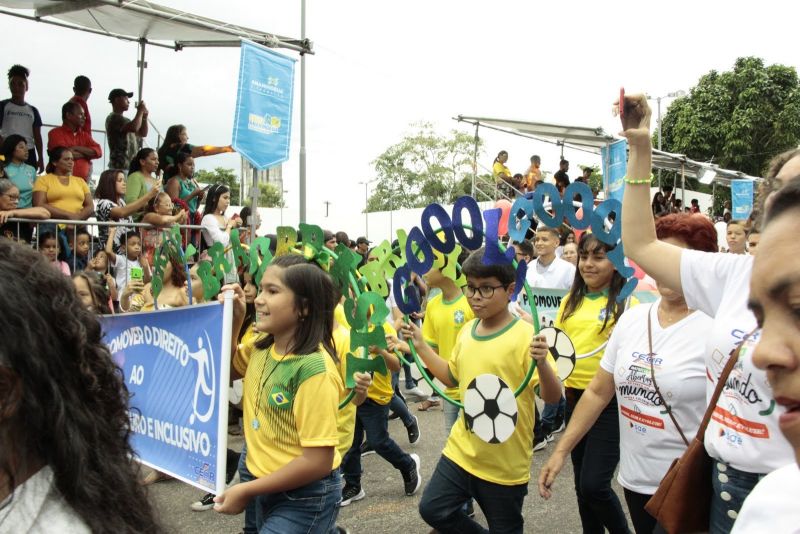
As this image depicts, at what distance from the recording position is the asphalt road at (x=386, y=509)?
4.24m

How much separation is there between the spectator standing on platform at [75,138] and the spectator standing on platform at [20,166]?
706 millimetres

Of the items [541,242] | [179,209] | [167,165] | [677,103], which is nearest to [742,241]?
[541,242]

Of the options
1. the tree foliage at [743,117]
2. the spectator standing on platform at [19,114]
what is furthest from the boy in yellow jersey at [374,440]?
the tree foliage at [743,117]

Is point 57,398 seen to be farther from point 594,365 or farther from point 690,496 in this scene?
point 594,365

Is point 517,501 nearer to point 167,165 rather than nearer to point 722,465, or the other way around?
point 722,465

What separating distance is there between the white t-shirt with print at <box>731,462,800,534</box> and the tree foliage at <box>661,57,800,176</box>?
31254 millimetres

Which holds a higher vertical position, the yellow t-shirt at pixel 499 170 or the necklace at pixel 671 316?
the yellow t-shirt at pixel 499 170

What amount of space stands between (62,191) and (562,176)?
7.94 m

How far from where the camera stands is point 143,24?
25.7 feet

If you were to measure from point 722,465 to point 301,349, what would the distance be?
1.49 meters

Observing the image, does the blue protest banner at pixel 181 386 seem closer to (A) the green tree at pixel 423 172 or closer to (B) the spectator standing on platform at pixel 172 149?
(B) the spectator standing on platform at pixel 172 149

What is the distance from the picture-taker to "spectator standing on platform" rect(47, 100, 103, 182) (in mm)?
7355

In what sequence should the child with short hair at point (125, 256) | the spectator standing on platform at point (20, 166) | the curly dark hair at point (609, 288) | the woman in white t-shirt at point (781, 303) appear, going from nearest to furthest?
the woman in white t-shirt at point (781, 303)
the curly dark hair at point (609, 288)
the spectator standing on platform at point (20, 166)
the child with short hair at point (125, 256)

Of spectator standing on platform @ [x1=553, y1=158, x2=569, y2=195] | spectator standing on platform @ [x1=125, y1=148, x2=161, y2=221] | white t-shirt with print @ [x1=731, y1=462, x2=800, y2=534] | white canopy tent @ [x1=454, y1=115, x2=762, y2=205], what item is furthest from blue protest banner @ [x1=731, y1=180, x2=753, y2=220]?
white t-shirt with print @ [x1=731, y1=462, x2=800, y2=534]
